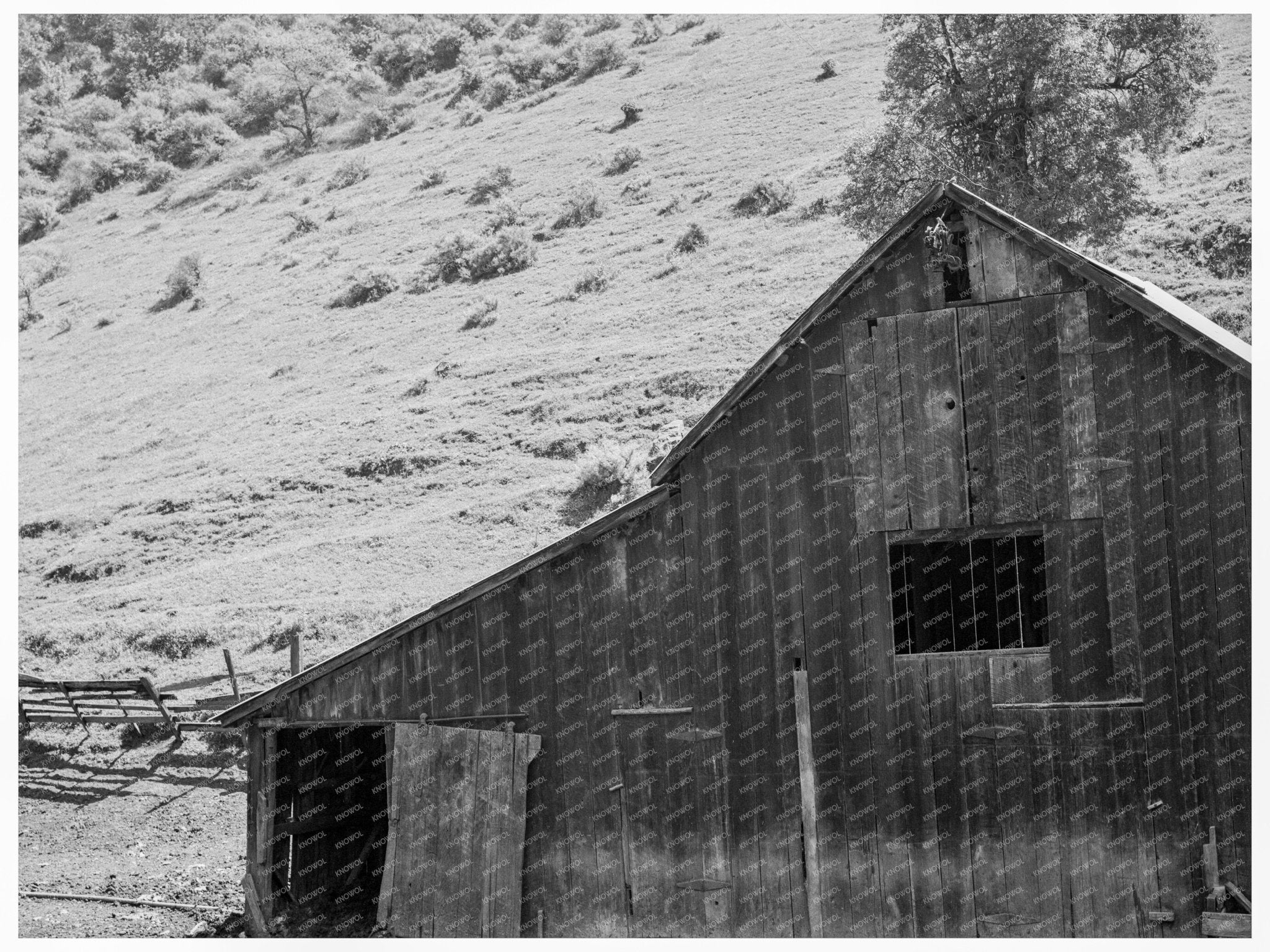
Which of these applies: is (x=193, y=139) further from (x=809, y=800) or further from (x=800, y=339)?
(x=809, y=800)

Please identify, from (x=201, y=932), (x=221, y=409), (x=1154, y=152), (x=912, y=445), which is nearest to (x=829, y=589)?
(x=912, y=445)

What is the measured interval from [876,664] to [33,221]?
6457cm

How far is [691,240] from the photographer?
42844mm

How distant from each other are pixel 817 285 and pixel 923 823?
25.7 metres

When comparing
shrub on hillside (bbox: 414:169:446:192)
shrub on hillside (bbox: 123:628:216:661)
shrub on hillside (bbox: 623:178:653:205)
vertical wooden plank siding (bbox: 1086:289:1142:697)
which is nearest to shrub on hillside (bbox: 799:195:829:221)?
shrub on hillside (bbox: 623:178:653:205)

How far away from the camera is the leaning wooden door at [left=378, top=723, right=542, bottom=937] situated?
13.2 metres

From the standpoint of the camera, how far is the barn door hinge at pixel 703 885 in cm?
1294

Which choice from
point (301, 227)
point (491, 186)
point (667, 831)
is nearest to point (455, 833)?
point (667, 831)

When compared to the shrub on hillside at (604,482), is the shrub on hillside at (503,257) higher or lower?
higher

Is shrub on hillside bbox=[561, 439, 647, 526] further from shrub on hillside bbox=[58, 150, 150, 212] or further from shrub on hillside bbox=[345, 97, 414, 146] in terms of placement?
shrub on hillside bbox=[58, 150, 150, 212]

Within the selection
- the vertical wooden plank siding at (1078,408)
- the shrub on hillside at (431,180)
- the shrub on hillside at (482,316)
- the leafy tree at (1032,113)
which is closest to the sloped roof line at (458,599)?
the vertical wooden plank siding at (1078,408)

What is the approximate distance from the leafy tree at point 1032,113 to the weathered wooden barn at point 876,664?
17.6 metres

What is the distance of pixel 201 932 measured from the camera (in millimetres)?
14773

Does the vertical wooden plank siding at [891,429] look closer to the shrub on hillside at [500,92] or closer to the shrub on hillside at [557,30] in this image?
the shrub on hillside at [500,92]
